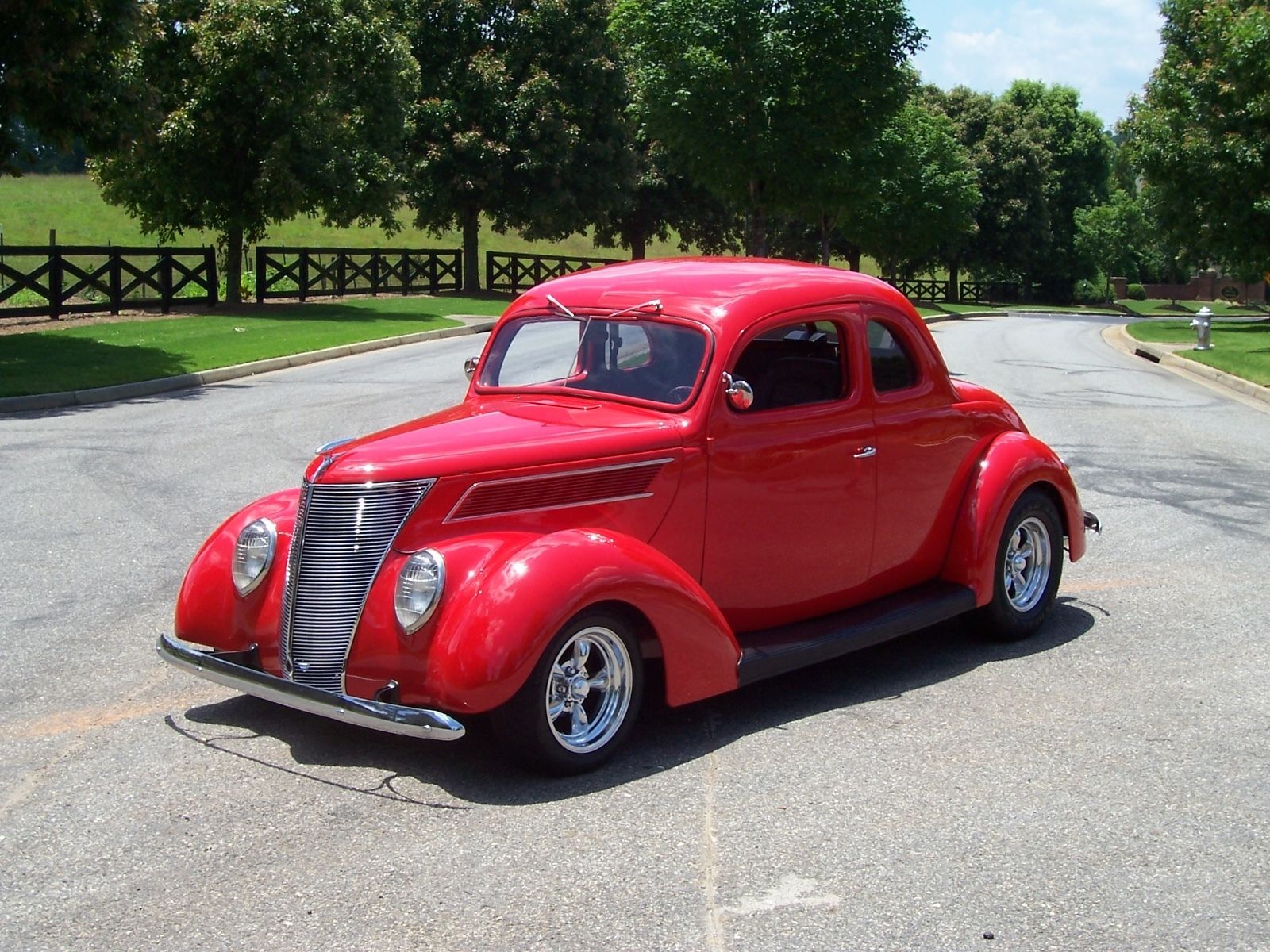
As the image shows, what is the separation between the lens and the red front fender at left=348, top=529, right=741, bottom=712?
457 centimetres

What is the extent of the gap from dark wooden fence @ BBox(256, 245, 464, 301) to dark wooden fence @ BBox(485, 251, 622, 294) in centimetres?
192

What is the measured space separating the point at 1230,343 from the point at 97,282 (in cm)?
2447

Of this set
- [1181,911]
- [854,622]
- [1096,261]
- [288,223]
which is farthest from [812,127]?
[1096,261]

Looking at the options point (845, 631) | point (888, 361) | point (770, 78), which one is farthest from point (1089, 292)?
point (845, 631)

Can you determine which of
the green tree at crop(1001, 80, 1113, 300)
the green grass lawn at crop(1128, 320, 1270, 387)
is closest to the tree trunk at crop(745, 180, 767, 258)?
the green grass lawn at crop(1128, 320, 1270, 387)

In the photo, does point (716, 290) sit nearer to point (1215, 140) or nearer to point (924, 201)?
point (1215, 140)

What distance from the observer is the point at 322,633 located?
4.92 m

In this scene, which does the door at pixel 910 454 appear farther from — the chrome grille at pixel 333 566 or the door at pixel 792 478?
the chrome grille at pixel 333 566

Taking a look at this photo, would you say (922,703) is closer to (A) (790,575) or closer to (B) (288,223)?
(A) (790,575)

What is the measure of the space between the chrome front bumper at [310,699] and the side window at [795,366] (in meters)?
2.04

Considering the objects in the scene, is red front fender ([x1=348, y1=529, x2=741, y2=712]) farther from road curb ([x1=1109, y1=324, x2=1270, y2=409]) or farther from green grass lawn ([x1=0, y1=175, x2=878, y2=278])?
green grass lawn ([x1=0, y1=175, x2=878, y2=278])

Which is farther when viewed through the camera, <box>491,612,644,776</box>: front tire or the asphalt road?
<box>491,612,644,776</box>: front tire

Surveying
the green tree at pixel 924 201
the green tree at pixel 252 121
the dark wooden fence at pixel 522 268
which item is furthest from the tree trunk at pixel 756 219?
the green tree at pixel 924 201

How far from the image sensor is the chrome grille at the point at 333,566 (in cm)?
486
